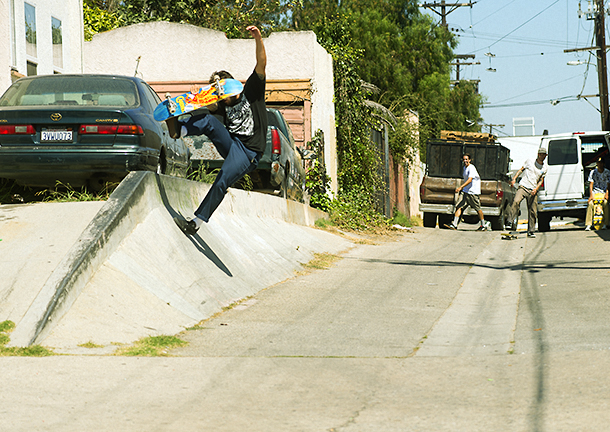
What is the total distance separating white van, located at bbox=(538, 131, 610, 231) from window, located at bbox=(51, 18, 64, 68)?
11.9 metres

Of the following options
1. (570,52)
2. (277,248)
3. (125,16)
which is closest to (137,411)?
(277,248)

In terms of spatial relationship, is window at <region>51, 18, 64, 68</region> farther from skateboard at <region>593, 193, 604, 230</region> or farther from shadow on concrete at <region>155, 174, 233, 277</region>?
skateboard at <region>593, 193, 604, 230</region>

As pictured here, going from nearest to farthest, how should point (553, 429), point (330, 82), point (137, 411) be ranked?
point (553, 429)
point (137, 411)
point (330, 82)

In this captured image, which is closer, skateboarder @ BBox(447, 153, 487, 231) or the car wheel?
the car wheel

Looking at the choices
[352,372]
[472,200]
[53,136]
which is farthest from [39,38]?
[352,372]

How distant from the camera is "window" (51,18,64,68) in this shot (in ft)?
49.6

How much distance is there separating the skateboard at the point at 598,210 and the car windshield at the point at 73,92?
12251mm

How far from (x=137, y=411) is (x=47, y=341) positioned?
1.39 metres

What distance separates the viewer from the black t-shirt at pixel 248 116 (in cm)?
710

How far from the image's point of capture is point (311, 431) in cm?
331

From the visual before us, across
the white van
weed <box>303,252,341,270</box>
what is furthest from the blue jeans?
the white van

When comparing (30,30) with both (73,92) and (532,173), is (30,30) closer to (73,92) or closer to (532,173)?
(73,92)

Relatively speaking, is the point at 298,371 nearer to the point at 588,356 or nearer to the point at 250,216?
the point at 588,356

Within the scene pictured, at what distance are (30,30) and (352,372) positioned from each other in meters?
11.7
